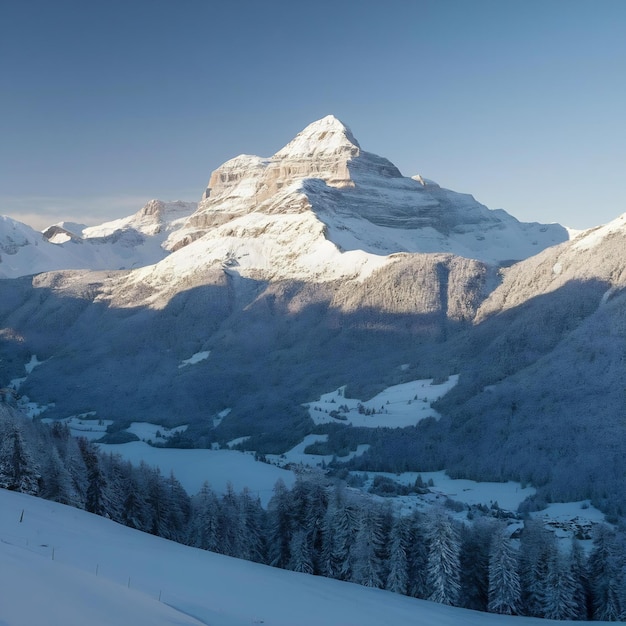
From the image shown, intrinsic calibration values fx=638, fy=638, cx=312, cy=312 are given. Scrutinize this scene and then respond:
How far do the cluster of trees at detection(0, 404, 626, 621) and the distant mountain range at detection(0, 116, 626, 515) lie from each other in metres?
23.3

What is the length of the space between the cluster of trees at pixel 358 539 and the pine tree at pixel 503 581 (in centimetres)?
6

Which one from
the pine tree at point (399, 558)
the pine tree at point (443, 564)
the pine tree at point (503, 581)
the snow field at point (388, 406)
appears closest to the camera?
the pine tree at point (503, 581)

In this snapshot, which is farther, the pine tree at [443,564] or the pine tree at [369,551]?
the pine tree at [369,551]

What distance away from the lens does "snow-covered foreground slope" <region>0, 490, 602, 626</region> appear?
13.0 meters

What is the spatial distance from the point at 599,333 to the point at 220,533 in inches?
2847

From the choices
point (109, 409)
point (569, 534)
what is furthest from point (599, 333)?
point (109, 409)

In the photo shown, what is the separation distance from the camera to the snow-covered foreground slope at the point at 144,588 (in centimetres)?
1302

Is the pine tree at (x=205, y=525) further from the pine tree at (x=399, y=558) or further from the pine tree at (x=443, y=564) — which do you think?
the pine tree at (x=443, y=564)

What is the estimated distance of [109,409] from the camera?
13262 cm

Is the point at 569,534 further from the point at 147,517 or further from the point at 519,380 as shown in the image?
the point at 519,380

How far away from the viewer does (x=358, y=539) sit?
42.6m

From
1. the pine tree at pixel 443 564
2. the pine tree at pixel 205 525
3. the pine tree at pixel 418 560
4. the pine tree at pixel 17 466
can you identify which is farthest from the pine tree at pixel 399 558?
the pine tree at pixel 17 466

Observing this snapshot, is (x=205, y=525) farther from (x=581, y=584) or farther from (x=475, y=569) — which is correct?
(x=581, y=584)

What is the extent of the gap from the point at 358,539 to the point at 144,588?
1043 inches
